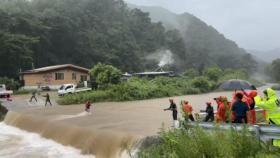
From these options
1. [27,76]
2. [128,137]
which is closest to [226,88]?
[128,137]

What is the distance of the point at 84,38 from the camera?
7844 centimetres

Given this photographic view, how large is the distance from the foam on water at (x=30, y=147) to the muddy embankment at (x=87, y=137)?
349mm

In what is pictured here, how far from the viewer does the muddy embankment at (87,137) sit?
14.9 m

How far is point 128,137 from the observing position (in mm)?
15156

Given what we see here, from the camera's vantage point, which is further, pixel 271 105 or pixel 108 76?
pixel 108 76

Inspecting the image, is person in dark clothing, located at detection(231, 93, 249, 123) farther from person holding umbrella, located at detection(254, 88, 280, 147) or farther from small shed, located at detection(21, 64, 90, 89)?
small shed, located at detection(21, 64, 90, 89)

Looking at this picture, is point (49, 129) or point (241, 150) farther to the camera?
point (49, 129)

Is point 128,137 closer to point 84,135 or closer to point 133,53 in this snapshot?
point 84,135

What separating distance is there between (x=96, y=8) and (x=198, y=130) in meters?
97.4

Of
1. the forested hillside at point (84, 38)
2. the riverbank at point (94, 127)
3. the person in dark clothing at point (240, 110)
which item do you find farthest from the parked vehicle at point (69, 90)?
the person in dark clothing at point (240, 110)

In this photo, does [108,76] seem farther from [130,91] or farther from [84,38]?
[84,38]

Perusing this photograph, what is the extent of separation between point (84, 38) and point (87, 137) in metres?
62.4

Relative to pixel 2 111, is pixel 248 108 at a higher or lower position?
higher

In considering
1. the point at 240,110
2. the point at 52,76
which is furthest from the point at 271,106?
the point at 52,76
